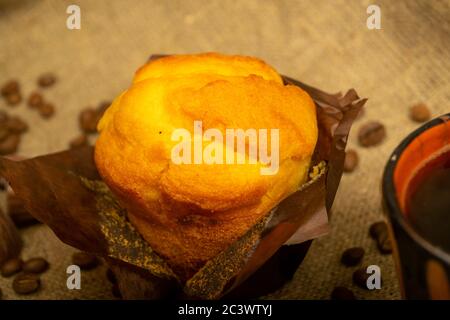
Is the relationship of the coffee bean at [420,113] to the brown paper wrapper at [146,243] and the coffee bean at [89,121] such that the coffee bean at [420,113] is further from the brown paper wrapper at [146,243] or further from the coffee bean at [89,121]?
the coffee bean at [89,121]

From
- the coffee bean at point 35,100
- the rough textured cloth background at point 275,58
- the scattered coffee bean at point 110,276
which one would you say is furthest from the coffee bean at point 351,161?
the coffee bean at point 35,100

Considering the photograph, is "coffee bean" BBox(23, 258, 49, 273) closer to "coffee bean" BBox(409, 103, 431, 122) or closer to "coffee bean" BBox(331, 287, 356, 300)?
"coffee bean" BBox(331, 287, 356, 300)

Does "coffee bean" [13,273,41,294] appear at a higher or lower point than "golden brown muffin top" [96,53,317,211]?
lower

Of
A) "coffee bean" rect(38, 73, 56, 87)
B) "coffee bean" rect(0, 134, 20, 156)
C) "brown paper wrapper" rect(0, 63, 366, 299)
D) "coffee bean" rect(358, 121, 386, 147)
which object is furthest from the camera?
"coffee bean" rect(38, 73, 56, 87)

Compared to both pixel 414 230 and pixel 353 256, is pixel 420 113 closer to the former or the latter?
pixel 353 256

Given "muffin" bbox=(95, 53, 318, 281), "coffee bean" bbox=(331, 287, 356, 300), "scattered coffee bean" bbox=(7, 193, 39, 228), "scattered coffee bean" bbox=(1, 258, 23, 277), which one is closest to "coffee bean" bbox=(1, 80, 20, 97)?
"scattered coffee bean" bbox=(7, 193, 39, 228)

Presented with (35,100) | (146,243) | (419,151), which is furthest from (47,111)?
(419,151)

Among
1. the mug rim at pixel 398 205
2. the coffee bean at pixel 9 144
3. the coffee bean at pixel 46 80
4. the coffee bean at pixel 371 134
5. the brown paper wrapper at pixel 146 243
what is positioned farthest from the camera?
the coffee bean at pixel 46 80
